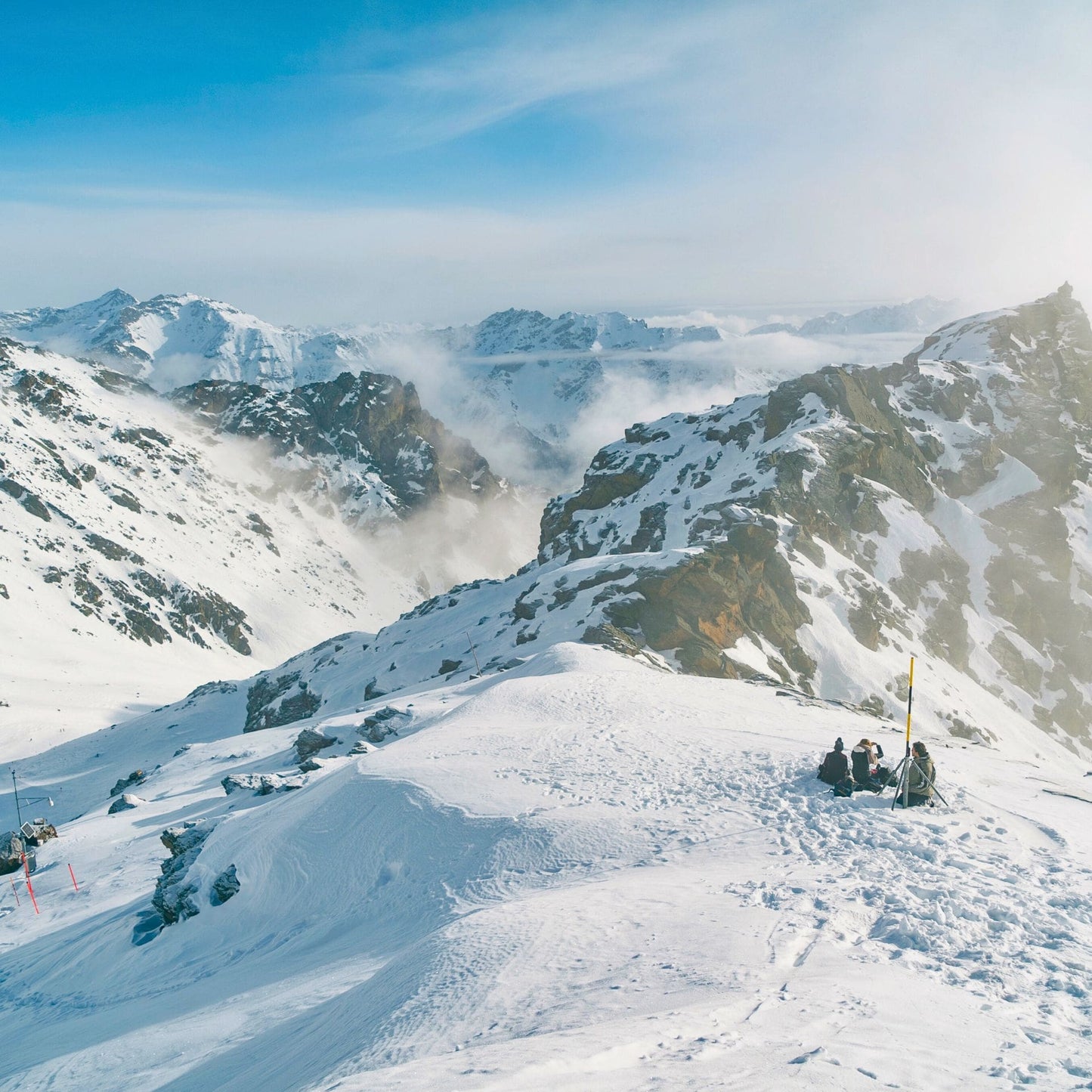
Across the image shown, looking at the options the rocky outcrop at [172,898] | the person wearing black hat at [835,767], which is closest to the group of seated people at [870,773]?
the person wearing black hat at [835,767]

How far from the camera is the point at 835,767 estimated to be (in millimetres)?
15305

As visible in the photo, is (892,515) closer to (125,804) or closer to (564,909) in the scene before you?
(125,804)

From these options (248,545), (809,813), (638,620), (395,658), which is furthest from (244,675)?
(809,813)

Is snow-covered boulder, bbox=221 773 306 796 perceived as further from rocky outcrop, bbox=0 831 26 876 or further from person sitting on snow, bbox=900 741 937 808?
person sitting on snow, bbox=900 741 937 808

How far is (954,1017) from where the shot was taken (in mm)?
7859

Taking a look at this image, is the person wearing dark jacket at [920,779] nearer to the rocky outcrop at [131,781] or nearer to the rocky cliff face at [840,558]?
the rocky cliff face at [840,558]

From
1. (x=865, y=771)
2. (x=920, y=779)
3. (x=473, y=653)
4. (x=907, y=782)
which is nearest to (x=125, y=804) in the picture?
(x=473, y=653)

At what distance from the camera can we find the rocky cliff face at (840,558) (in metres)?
53.1

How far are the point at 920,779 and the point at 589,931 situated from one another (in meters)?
7.89

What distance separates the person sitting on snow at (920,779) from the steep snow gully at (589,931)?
44 cm

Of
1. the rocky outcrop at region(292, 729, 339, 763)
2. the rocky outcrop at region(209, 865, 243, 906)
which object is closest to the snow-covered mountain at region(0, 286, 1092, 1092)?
the rocky outcrop at region(209, 865, 243, 906)

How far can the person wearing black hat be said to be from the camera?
15.2 meters

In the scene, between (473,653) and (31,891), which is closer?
(31,891)

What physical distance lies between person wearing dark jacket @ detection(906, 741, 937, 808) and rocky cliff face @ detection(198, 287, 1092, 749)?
84.4 feet
